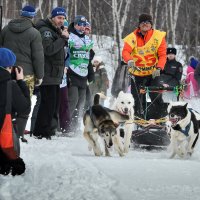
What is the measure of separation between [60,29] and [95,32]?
81.7 feet

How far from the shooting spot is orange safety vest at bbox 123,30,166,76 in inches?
343

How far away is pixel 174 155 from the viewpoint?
7.21 m

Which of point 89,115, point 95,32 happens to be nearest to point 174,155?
point 89,115

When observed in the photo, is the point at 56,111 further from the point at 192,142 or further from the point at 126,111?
the point at 192,142

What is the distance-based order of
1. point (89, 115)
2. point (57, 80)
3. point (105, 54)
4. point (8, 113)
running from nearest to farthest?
point (8, 113) → point (89, 115) → point (57, 80) → point (105, 54)

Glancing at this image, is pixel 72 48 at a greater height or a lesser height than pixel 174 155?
greater

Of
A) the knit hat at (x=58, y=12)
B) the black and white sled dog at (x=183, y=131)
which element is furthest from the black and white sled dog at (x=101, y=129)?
the knit hat at (x=58, y=12)

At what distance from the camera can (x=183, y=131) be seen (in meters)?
7.12

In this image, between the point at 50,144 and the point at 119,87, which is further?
the point at 119,87

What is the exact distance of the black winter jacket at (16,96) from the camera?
4898 millimetres

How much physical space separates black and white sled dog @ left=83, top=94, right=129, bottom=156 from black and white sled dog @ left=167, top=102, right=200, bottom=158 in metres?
0.66

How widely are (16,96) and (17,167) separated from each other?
618 mm

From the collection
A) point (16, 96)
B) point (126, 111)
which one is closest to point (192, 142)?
point (126, 111)

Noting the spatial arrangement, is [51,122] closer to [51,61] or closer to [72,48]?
[51,61]
